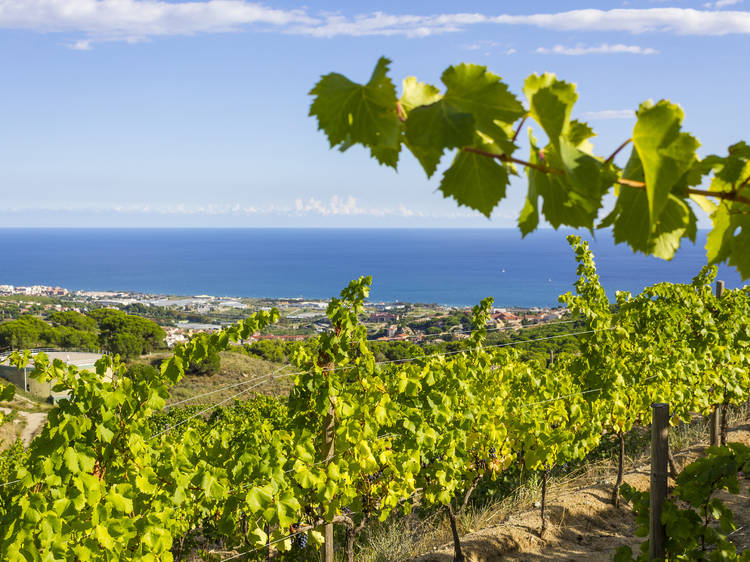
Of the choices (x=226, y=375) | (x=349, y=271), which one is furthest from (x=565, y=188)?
(x=349, y=271)

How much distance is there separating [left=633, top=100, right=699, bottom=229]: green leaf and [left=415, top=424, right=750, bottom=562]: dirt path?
16.8 ft

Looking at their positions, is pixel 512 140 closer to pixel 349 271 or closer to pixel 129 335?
pixel 129 335

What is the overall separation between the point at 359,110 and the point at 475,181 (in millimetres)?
133

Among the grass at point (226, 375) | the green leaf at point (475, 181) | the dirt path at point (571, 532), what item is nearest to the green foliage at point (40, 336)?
the grass at point (226, 375)

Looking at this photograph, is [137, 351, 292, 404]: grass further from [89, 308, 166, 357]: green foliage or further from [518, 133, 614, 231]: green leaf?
[518, 133, 614, 231]: green leaf

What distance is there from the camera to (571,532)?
5.66m

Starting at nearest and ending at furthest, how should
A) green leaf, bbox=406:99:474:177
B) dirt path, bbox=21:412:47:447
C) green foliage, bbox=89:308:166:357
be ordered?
green leaf, bbox=406:99:474:177 → dirt path, bbox=21:412:47:447 → green foliage, bbox=89:308:166:357

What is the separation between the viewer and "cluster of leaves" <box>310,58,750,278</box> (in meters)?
0.46

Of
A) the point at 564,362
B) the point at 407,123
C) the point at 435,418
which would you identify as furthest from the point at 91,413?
the point at 564,362

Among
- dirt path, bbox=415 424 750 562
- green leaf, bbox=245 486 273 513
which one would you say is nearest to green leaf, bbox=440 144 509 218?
green leaf, bbox=245 486 273 513

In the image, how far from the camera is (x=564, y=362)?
6117 mm

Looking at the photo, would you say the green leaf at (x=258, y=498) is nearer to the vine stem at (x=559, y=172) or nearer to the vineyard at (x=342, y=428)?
the vineyard at (x=342, y=428)

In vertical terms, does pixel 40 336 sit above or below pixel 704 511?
below

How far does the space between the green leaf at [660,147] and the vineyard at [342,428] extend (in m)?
2.65
